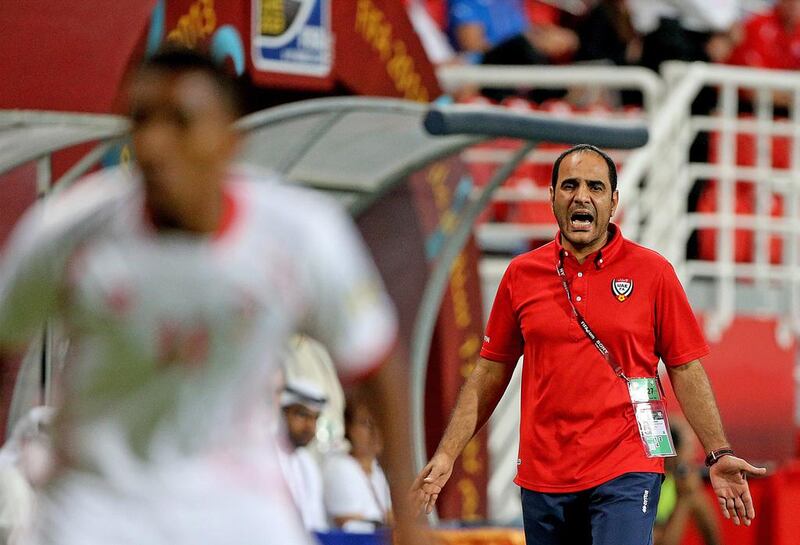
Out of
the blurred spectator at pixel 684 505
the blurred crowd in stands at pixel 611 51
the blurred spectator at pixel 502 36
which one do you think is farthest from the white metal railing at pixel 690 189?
the blurred spectator at pixel 684 505

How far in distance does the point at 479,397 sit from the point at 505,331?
28 cm

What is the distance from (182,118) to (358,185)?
24.0 feet

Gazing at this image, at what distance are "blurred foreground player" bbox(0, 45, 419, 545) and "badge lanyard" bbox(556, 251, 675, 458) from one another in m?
2.94

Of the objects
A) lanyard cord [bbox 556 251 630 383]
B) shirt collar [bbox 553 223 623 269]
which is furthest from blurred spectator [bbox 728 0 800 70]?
lanyard cord [bbox 556 251 630 383]

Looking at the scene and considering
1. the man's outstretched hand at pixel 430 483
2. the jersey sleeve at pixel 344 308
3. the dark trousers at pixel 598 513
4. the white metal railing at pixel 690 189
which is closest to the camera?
the jersey sleeve at pixel 344 308

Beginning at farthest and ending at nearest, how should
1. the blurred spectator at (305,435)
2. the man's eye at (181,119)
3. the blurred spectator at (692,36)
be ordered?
the blurred spectator at (692,36) < the blurred spectator at (305,435) < the man's eye at (181,119)

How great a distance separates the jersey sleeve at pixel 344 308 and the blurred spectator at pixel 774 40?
40.8 feet

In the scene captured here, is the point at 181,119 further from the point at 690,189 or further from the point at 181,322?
the point at 690,189

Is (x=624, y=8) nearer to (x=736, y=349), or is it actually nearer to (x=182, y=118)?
(x=736, y=349)

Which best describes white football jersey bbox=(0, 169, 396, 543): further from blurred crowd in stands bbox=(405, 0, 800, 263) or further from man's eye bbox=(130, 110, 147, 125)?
blurred crowd in stands bbox=(405, 0, 800, 263)

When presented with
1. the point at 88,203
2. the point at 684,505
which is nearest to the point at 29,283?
the point at 88,203

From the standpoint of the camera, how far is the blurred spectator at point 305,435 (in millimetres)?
10680

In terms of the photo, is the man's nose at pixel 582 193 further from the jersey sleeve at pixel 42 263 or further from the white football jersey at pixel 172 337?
the jersey sleeve at pixel 42 263

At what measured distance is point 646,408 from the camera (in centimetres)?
691
